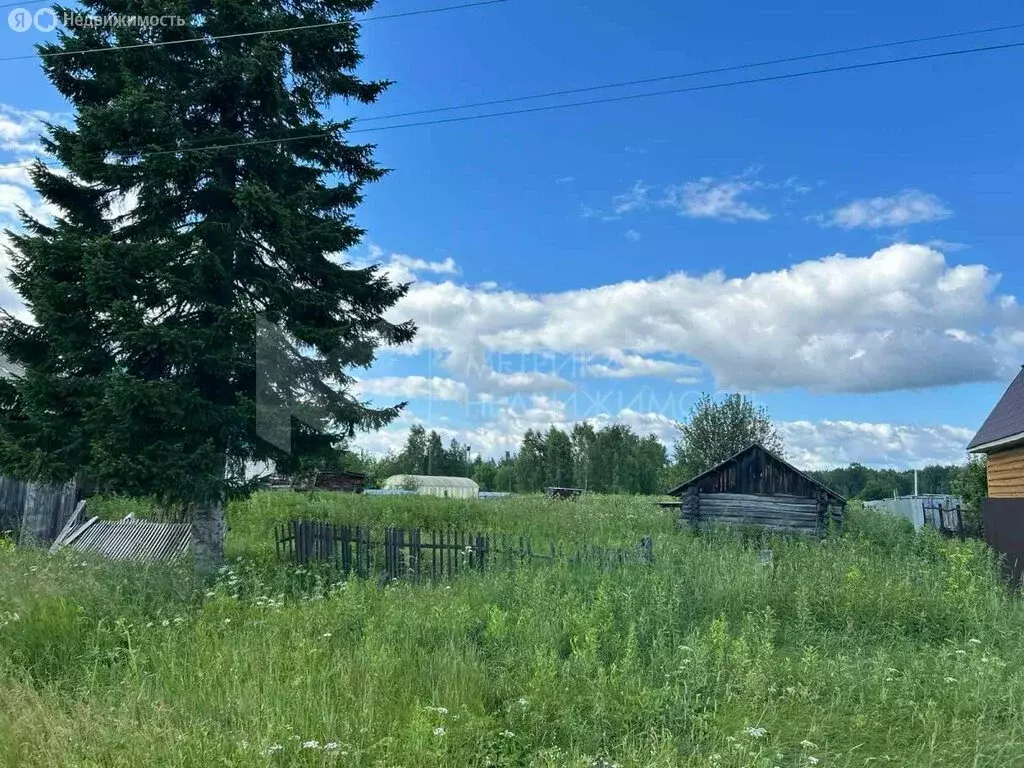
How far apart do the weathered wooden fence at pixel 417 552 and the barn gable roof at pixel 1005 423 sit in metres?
10.5

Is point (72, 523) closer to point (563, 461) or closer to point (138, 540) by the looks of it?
point (138, 540)

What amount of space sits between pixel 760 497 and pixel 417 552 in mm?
10889

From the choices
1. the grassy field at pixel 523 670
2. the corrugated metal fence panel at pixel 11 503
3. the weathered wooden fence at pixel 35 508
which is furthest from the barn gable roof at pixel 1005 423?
the corrugated metal fence panel at pixel 11 503

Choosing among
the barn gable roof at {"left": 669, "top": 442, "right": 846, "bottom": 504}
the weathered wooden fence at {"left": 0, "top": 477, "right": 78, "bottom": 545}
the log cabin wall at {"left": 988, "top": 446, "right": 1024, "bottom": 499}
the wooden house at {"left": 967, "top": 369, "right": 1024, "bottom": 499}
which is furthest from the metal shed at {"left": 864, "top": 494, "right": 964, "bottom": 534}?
the weathered wooden fence at {"left": 0, "top": 477, "right": 78, "bottom": 545}

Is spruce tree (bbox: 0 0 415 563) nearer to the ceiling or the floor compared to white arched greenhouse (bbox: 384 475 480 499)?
nearer to the ceiling

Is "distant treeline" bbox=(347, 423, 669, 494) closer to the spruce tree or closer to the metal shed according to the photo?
the metal shed

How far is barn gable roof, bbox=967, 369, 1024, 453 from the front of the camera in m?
15.3

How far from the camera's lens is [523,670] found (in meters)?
5.25

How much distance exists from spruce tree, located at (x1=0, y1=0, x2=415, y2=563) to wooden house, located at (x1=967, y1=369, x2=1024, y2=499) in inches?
551

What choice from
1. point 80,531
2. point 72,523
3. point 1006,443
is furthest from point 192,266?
point 1006,443

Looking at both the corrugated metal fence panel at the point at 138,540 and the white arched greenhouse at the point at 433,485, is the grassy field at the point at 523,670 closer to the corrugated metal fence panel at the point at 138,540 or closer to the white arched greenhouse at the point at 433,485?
the corrugated metal fence panel at the point at 138,540

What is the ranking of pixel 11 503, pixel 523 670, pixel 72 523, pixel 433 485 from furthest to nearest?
1. pixel 433 485
2. pixel 11 503
3. pixel 72 523
4. pixel 523 670

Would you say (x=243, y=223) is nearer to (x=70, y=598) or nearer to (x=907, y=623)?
(x=70, y=598)

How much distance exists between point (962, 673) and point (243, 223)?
10.5m
